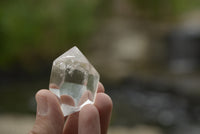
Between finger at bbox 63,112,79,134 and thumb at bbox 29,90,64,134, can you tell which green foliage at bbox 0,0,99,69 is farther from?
thumb at bbox 29,90,64,134

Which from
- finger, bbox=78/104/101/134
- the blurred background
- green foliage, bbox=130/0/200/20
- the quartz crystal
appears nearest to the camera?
finger, bbox=78/104/101/134

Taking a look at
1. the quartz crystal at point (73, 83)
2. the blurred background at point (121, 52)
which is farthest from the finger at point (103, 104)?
the blurred background at point (121, 52)

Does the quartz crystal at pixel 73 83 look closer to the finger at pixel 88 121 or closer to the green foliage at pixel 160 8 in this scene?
the finger at pixel 88 121

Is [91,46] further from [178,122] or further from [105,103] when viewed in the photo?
[105,103]

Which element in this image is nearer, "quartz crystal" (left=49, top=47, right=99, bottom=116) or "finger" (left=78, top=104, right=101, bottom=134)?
"finger" (left=78, top=104, right=101, bottom=134)

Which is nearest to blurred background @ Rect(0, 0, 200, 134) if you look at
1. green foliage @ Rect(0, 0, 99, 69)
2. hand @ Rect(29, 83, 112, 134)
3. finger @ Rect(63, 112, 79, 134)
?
green foliage @ Rect(0, 0, 99, 69)

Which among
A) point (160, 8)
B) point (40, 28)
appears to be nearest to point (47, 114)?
point (40, 28)

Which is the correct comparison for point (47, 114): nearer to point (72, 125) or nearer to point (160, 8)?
point (72, 125)

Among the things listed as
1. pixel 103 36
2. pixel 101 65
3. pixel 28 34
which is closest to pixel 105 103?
pixel 28 34
